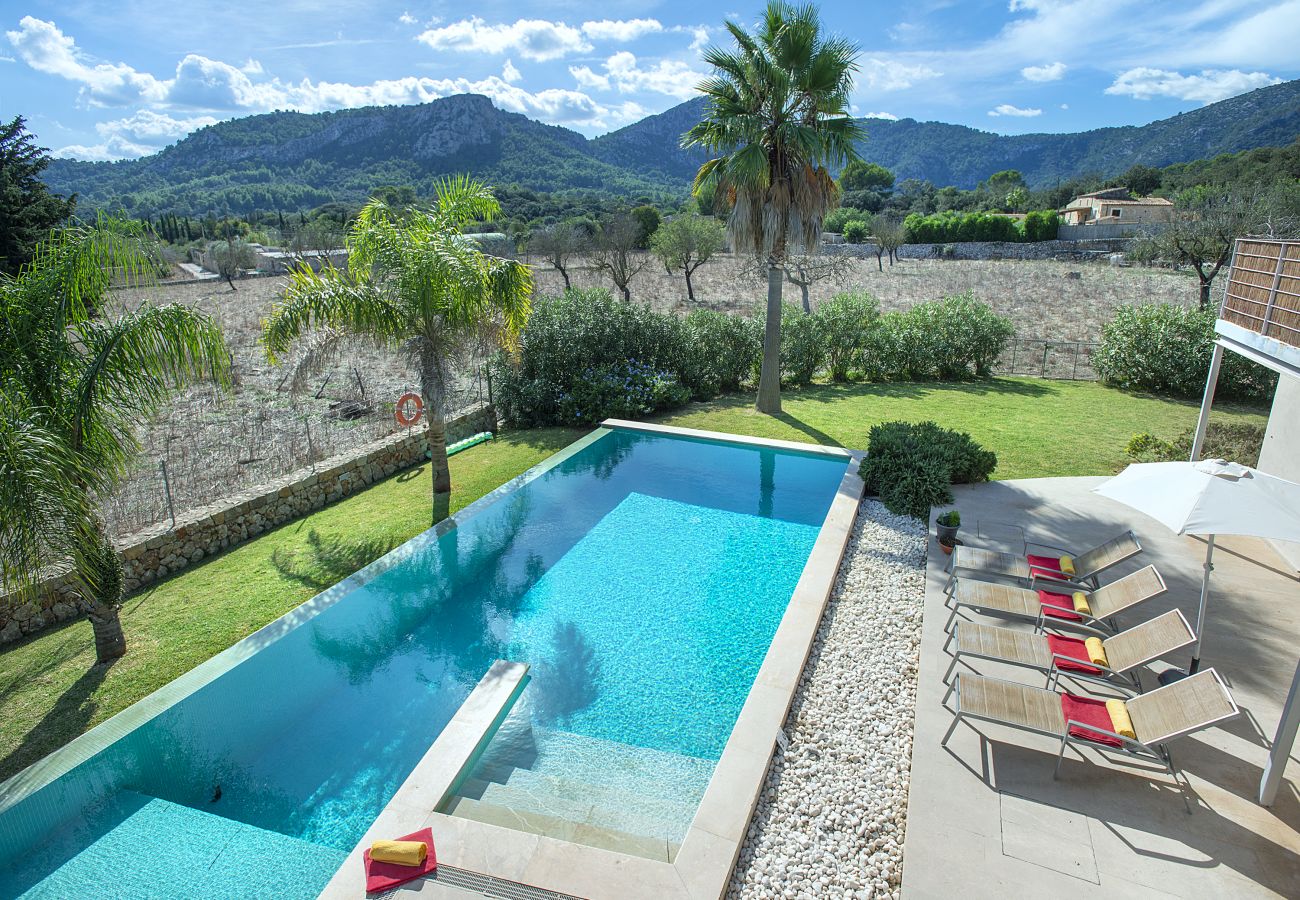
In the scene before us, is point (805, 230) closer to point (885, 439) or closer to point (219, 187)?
point (885, 439)

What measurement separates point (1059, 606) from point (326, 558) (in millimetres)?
8324

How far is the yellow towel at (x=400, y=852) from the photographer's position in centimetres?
402

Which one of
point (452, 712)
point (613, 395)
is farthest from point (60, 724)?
point (613, 395)

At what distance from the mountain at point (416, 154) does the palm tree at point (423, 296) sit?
85.1 m

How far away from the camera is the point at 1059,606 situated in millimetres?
6539

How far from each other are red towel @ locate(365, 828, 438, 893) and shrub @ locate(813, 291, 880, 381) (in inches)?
633

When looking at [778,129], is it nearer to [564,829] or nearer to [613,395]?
[613,395]

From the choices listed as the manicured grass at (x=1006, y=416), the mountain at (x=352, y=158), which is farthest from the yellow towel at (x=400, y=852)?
the mountain at (x=352, y=158)

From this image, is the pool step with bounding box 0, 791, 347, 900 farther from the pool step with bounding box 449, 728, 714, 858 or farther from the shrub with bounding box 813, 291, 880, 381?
the shrub with bounding box 813, 291, 880, 381

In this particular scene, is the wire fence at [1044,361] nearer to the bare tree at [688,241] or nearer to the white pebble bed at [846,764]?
the white pebble bed at [846,764]

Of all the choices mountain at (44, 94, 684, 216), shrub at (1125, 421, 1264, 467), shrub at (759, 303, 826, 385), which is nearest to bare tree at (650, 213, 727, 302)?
shrub at (759, 303, 826, 385)

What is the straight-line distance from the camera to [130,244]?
19.4 ft

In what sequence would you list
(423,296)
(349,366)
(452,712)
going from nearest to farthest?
(452,712), (423,296), (349,366)

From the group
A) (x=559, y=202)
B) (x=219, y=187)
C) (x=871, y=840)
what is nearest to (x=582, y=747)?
(x=871, y=840)
